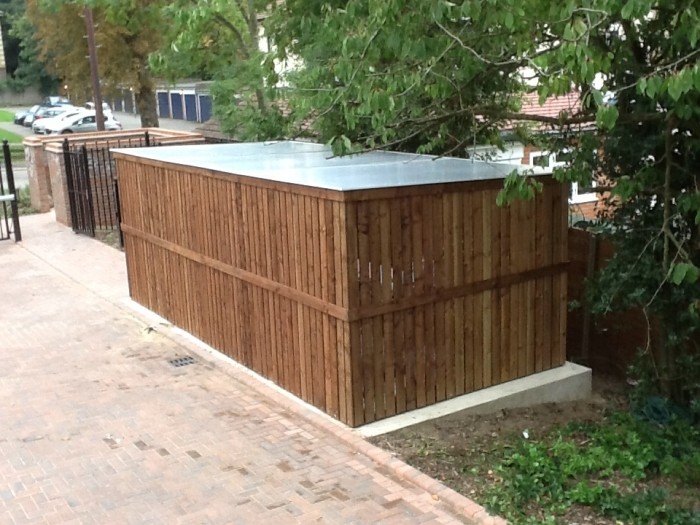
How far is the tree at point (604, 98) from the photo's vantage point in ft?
15.5

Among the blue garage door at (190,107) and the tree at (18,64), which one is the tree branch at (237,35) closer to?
the blue garage door at (190,107)

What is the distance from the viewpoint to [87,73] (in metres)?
26.6

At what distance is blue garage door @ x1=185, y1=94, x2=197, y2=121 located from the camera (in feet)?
173

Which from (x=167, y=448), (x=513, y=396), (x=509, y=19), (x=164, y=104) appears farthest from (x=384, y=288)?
(x=164, y=104)

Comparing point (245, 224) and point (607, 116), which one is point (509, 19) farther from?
point (245, 224)

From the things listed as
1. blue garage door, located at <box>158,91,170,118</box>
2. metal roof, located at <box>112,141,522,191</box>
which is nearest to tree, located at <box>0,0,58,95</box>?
blue garage door, located at <box>158,91,170,118</box>

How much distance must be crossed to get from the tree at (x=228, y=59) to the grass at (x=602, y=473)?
5223 millimetres

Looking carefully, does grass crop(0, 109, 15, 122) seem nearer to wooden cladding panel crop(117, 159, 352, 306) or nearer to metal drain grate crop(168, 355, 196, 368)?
wooden cladding panel crop(117, 159, 352, 306)

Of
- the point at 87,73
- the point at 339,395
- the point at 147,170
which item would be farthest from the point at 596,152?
the point at 87,73

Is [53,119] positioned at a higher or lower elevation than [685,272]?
lower

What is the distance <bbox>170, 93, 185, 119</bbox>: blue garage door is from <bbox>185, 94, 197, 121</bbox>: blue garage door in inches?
24.7

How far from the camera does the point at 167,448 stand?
5.65 meters

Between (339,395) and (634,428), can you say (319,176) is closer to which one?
(339,395)

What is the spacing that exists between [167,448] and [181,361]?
6.57 feet
